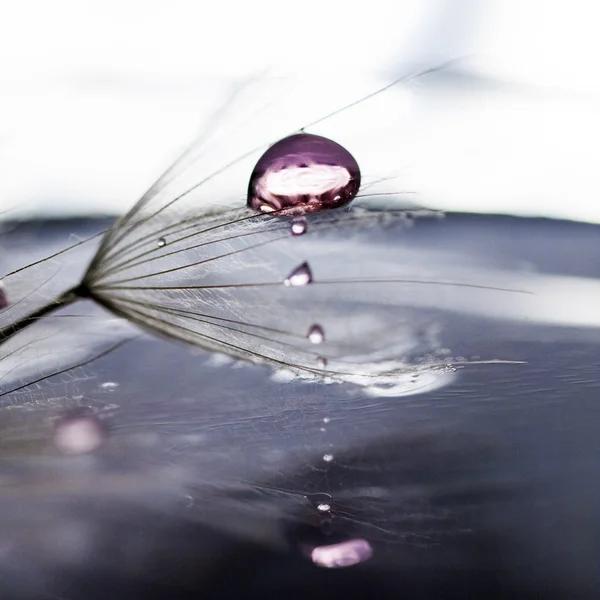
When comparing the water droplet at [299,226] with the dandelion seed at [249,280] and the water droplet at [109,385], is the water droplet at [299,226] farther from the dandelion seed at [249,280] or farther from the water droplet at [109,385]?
the water droplet at [109,385]

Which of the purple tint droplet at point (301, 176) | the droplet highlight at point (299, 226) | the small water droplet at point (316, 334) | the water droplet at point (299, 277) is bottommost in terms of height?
the small water droplet at point (316, 334)

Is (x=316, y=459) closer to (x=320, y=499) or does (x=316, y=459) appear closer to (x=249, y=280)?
(x=320, y=499)

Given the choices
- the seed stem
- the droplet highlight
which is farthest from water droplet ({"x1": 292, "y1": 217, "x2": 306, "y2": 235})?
the seed stem

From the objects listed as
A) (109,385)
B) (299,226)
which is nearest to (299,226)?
(299,226)

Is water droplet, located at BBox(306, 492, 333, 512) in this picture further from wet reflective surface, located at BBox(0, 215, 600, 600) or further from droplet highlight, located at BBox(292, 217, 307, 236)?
droplet highlight, located at BBox(292, 217, 307, 236)

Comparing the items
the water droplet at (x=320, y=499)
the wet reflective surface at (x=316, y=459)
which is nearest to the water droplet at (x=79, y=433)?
the wet reflective surface at (x=316, y=459)

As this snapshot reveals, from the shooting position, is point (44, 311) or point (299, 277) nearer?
point (44, 311)

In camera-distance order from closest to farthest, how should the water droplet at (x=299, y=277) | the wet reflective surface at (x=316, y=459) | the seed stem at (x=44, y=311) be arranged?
the wet reflective surface at (x=316, y=459)
the seed stem at (x=44, y=311)
the water droplet at (x=299, y=277)
